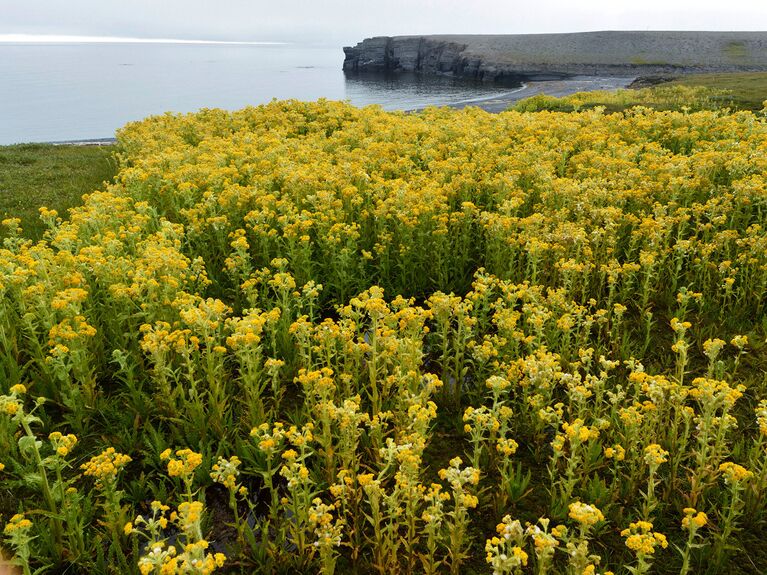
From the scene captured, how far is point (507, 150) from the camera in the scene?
12.7m

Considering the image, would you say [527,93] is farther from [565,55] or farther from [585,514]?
[565,55]

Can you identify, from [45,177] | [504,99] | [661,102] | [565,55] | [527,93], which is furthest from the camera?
[565,55]

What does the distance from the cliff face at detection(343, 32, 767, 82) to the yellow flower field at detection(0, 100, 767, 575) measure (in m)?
118

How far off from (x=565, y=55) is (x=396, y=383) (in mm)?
147774

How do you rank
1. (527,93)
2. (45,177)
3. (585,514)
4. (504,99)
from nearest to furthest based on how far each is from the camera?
(585,514) → (45,177) → (504,99) → (527,93)

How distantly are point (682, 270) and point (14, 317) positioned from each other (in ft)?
29.9

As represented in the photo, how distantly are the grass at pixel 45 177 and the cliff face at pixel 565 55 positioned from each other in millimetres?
110504

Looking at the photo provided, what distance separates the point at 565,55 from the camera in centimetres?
13488

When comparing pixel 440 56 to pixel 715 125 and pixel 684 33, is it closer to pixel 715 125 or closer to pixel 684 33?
pixel 684 33

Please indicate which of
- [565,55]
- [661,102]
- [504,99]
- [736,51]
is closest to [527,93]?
[504,99]

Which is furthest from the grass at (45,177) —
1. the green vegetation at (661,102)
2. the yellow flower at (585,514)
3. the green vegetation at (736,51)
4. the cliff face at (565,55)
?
the green vegetation at (736,51)

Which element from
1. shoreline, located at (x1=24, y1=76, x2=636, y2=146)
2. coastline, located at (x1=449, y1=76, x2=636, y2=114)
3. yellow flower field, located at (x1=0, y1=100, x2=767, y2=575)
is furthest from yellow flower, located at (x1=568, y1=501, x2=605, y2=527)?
coastline, located at (x1=449, y1=76, x2=636, y2=114)

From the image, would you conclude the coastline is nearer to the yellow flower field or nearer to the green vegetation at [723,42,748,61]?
the yellow flower field

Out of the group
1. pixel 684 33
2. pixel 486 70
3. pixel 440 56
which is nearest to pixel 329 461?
pixel 486 70
